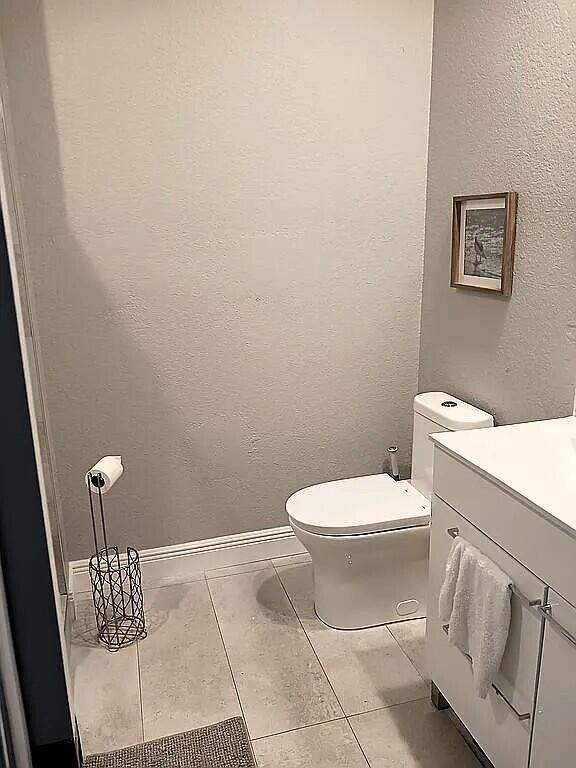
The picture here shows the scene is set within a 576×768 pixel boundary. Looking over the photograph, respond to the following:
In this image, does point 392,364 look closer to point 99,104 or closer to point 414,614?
point 414,614

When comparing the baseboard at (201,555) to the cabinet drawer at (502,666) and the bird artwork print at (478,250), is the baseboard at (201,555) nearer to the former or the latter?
the cabinet drawer at (502,666)

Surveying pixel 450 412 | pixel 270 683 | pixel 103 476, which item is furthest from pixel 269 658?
pixel 450 412

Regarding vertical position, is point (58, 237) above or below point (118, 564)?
above

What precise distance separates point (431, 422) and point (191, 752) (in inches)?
50.7

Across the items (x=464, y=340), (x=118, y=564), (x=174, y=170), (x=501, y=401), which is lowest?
(x=118, y=564)

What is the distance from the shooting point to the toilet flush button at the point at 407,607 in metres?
2.34

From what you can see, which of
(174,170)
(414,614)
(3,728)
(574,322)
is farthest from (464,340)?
(3,728)

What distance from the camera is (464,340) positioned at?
7.80 feet

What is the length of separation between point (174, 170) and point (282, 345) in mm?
766

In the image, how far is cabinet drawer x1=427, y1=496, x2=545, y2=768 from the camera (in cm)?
137

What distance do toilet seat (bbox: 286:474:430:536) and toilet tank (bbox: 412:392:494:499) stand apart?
0.23 ft

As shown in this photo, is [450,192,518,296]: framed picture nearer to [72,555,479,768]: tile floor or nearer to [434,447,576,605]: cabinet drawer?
[434,447,576,605]: cabinet drawer

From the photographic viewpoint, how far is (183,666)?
7.06 ft

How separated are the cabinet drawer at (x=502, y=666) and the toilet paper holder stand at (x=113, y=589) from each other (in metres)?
1.11
